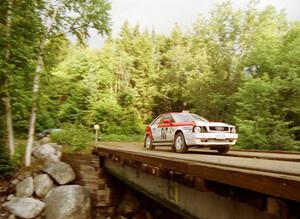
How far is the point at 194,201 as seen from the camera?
6.29m

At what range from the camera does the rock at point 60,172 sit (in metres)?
16.0

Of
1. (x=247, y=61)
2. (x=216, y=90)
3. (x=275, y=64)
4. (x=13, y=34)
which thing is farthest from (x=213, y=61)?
(x=13, y=34)

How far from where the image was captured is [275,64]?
20.1 metres

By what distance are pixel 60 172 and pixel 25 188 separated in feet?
5.84

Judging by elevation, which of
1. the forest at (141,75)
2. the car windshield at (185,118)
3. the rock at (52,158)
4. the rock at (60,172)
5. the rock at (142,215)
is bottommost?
the rock at (142,215)

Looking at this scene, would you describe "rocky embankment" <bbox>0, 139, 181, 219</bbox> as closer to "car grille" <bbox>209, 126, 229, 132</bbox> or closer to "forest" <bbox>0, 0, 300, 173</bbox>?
"forest" <bbox>0, 0, 300, 173</bbox>

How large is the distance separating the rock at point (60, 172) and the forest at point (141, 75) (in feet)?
5.03

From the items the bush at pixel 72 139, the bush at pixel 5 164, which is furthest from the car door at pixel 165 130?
the bush at pixel 72 139

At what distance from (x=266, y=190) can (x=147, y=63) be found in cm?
3994

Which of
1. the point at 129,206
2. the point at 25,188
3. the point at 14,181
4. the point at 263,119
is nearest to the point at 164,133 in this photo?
the point at 129,206

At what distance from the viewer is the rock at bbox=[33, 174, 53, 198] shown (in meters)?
15.4

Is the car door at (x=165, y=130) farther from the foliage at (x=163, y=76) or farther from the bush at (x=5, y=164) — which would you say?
the bush at (x=5, y=164)

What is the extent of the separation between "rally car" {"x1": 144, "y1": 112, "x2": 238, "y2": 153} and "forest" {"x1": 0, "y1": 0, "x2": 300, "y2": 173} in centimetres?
612

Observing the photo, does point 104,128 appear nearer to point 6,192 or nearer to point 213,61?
point 213,61
